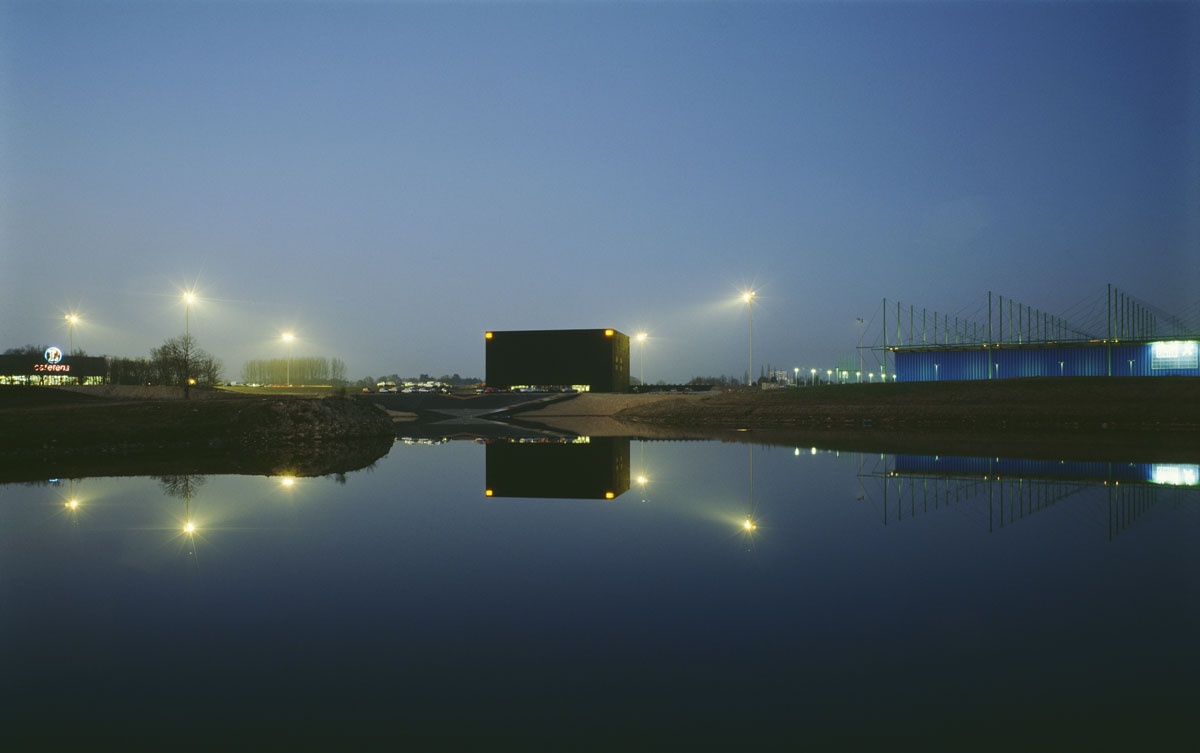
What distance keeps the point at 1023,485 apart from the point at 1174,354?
57.4 metres

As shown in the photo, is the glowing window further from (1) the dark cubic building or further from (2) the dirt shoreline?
(1) the dark cubic building

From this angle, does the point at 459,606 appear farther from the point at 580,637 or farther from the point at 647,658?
the point at 647,658

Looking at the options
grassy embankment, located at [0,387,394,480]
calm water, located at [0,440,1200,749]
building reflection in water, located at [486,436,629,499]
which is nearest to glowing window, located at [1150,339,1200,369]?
building reflection in water, located at [486,436,629,499]

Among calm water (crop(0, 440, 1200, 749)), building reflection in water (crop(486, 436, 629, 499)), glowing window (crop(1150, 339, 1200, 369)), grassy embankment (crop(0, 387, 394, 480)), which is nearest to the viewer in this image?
calm water (crop(0, 440, 1200, 749))

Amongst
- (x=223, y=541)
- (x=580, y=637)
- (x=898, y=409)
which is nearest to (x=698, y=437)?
(x=898, y=409)

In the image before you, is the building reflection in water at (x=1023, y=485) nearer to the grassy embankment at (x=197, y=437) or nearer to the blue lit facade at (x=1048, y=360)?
the grassy embankment at (x=197, y=437)

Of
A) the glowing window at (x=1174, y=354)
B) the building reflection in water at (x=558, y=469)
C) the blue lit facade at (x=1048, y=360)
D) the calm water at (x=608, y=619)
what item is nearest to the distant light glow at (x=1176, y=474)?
the calm water at (x=608, y=619)

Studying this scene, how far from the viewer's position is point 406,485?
14.9m

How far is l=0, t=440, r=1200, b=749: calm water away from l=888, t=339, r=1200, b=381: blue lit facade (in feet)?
183

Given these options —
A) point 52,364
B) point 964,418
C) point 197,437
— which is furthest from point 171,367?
point 964,418

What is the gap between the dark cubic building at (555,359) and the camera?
273 feet

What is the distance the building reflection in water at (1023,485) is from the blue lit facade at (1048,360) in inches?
1762

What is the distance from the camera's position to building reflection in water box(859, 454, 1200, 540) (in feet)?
37.7

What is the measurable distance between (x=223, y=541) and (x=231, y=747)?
6.14 meters
